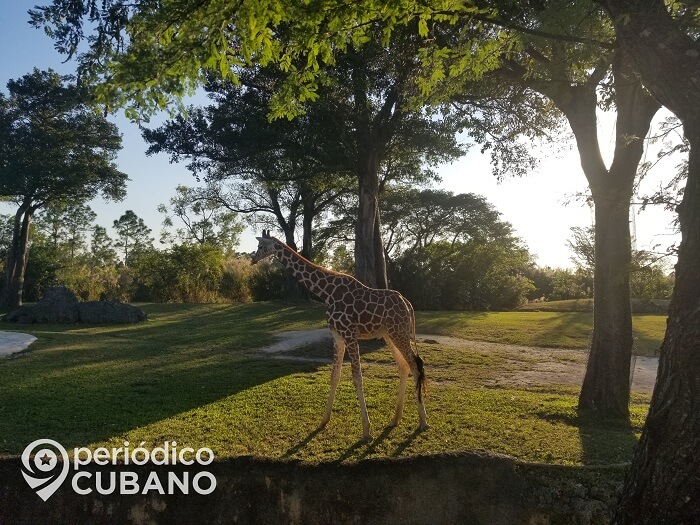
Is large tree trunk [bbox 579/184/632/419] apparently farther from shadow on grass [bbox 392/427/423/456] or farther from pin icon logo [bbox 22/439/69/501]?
pin icon logo [bbox 22/439/69/501]

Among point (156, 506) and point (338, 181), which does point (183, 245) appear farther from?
point (156, 506)

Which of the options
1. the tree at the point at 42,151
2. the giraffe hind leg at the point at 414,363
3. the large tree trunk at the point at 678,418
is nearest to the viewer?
the large tree trunk at the point at 678,418

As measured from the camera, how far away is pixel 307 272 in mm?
7430

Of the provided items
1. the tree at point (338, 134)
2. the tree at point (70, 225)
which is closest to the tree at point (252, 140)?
the tree at point (338, 134)

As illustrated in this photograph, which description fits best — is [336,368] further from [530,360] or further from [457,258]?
[457,258]

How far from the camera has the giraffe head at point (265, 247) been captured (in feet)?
25.1

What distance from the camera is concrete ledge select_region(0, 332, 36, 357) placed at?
499 inches

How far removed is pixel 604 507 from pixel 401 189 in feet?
90.5

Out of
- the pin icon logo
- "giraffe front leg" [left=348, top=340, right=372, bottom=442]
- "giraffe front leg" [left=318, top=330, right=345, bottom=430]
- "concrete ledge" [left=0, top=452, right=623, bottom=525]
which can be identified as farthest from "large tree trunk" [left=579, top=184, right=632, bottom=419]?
the pin icon logo

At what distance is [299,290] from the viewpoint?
2803 cm

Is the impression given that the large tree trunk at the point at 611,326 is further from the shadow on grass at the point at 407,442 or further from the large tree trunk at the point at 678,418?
the large tree trunk at the point at 678,418

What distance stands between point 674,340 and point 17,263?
1091 inches

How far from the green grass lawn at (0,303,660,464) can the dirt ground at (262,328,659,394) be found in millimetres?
432

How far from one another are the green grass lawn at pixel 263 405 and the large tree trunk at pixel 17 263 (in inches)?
506
